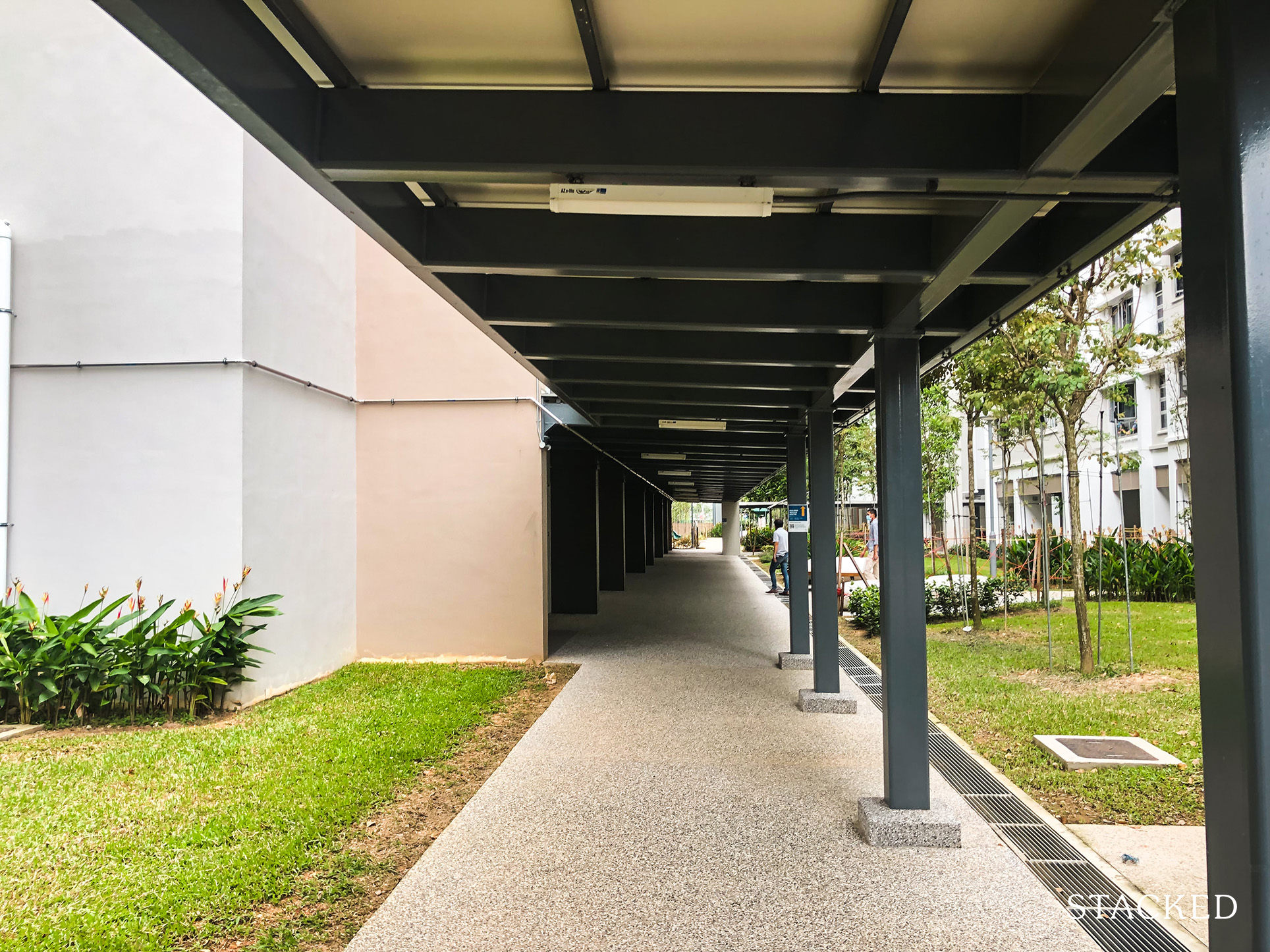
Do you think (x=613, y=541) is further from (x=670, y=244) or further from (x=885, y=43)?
(x=885, y=43)

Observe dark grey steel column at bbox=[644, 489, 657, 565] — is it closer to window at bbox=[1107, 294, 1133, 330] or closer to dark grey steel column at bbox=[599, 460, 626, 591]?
dark grey steel column at bbox=[599, 460, 626, 591]

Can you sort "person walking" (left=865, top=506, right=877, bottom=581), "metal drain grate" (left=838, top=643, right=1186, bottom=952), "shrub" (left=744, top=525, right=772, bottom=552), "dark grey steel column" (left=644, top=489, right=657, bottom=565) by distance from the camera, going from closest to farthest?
"metal drain grate" (left=838, top=643, right=1186, bottom=952)
"person walking" (left=865, top=506, right=877, bottom=581)
"dark grey steel column" (left=644, top=489, right=657, bottom=565)
"shrub" (left=744, top=525, right=772, bottom=552)

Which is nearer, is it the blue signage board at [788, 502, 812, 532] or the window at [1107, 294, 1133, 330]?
the blue signage board at [788, 502, 812, 532]

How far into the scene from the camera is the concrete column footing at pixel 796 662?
31.7 feet

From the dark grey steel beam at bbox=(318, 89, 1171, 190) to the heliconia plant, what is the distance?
5.90 m

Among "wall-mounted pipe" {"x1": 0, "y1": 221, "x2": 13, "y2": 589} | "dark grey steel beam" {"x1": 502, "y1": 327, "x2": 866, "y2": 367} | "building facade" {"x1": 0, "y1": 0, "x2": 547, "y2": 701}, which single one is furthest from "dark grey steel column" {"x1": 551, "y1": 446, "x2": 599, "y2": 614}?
"dark grey steel beam" {"x1": 502, "y1": 327, "x2": 866, "y2": 367}

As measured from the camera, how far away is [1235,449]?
1.74m

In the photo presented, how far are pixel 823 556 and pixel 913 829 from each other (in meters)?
3.50

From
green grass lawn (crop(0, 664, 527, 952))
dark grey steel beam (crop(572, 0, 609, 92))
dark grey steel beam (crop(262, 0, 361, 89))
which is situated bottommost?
green grass lawn (crop(0, 664, 527, 952))

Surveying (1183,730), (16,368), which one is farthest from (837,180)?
(16,368)

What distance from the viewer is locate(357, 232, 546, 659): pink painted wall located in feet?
34.2

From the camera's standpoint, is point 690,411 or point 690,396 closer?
point 690,396

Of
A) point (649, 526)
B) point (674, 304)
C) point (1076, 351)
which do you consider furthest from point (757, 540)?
point (674, 304)

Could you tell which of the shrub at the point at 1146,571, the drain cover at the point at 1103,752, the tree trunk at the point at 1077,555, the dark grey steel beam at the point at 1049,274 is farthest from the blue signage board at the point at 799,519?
the shrub at the point at 1146,571
